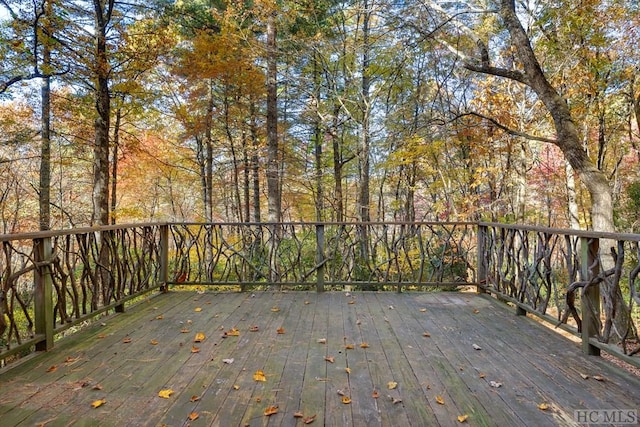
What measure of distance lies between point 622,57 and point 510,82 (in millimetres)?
1738

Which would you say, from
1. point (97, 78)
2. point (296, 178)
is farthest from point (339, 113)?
point (97, 78)

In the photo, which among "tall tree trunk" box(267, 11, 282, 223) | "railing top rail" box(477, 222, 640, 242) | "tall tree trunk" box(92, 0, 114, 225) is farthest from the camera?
"tall tree trunk" box(267, 11, 282, 223)

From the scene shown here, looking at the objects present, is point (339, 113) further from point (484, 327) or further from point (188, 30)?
point (484, 327)

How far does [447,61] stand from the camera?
8.82m

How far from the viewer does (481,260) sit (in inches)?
183

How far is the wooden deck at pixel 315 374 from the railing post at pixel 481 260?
3.03 feet

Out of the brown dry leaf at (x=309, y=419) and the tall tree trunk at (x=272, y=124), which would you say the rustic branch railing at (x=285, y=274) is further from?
the brown dry leaf at (x=309, y=419)
